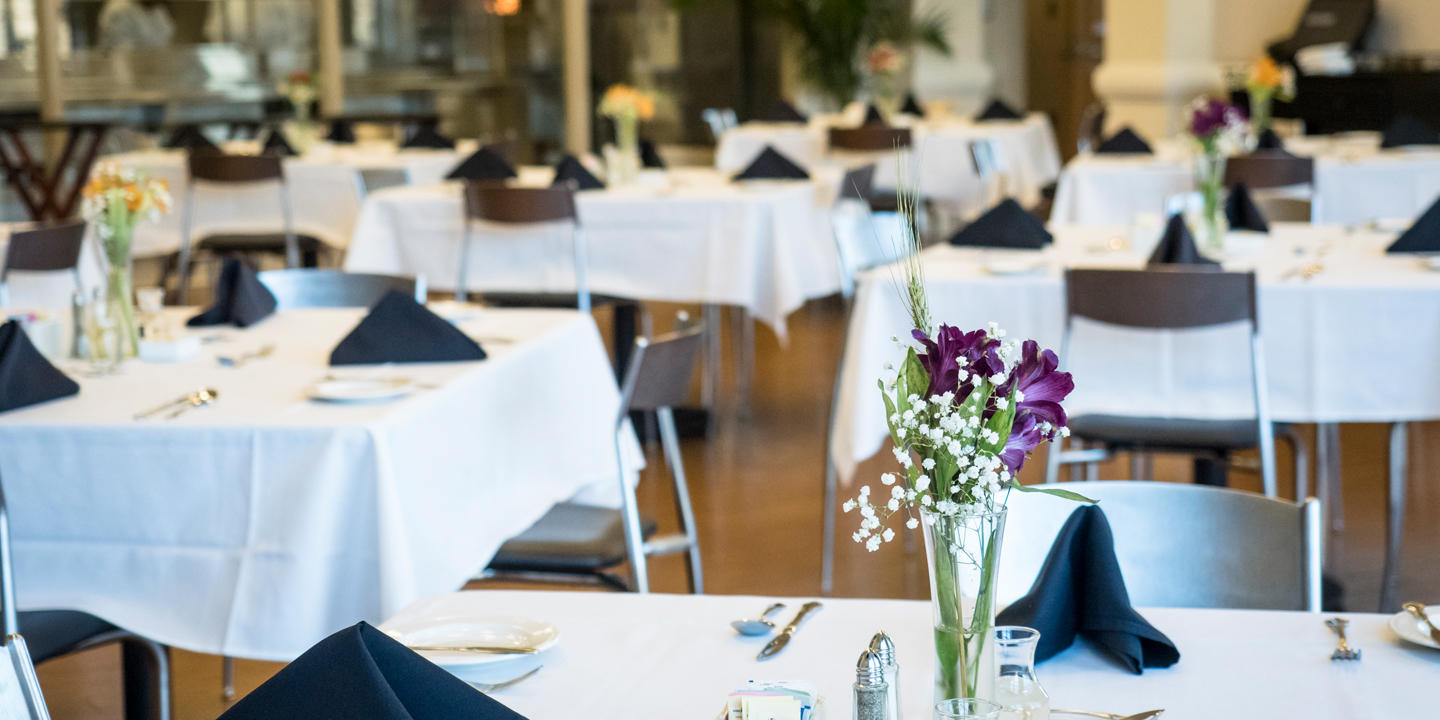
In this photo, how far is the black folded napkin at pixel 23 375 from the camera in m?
2.15

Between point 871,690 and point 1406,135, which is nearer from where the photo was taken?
point 871,690

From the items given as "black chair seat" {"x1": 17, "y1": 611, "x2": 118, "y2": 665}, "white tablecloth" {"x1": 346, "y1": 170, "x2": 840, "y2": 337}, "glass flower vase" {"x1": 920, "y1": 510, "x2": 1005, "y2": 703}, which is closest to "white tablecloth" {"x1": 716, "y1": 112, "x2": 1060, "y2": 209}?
"white tablecloth" {"x1": 346, "y1": 170, "x2": 840, "y2": 337}

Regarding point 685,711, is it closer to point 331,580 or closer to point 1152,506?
point 1152,506

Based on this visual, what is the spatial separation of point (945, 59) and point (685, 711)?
10.4 metres

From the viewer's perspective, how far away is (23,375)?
2176 millimetres

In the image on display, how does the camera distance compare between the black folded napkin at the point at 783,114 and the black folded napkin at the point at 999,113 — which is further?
the black folded napkin at the point at 783,114

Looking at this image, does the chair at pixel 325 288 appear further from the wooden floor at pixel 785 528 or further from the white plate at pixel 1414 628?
the white plate at pixel 1414 628

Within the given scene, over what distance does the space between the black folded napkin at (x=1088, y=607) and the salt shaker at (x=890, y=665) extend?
0.89 feet

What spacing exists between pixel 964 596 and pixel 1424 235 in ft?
8.70

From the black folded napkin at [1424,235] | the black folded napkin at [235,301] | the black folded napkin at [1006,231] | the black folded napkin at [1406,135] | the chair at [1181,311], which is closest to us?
the chair at [1181,311]

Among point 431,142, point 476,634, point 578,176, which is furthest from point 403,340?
point 431,142

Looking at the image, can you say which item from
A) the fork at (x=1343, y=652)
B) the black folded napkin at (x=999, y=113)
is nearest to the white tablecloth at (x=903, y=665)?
the fork at (x=1343, y=652)

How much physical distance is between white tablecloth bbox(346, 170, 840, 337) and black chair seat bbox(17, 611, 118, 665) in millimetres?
2554

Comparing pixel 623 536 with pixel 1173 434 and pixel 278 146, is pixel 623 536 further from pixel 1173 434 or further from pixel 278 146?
pixel 278 146
